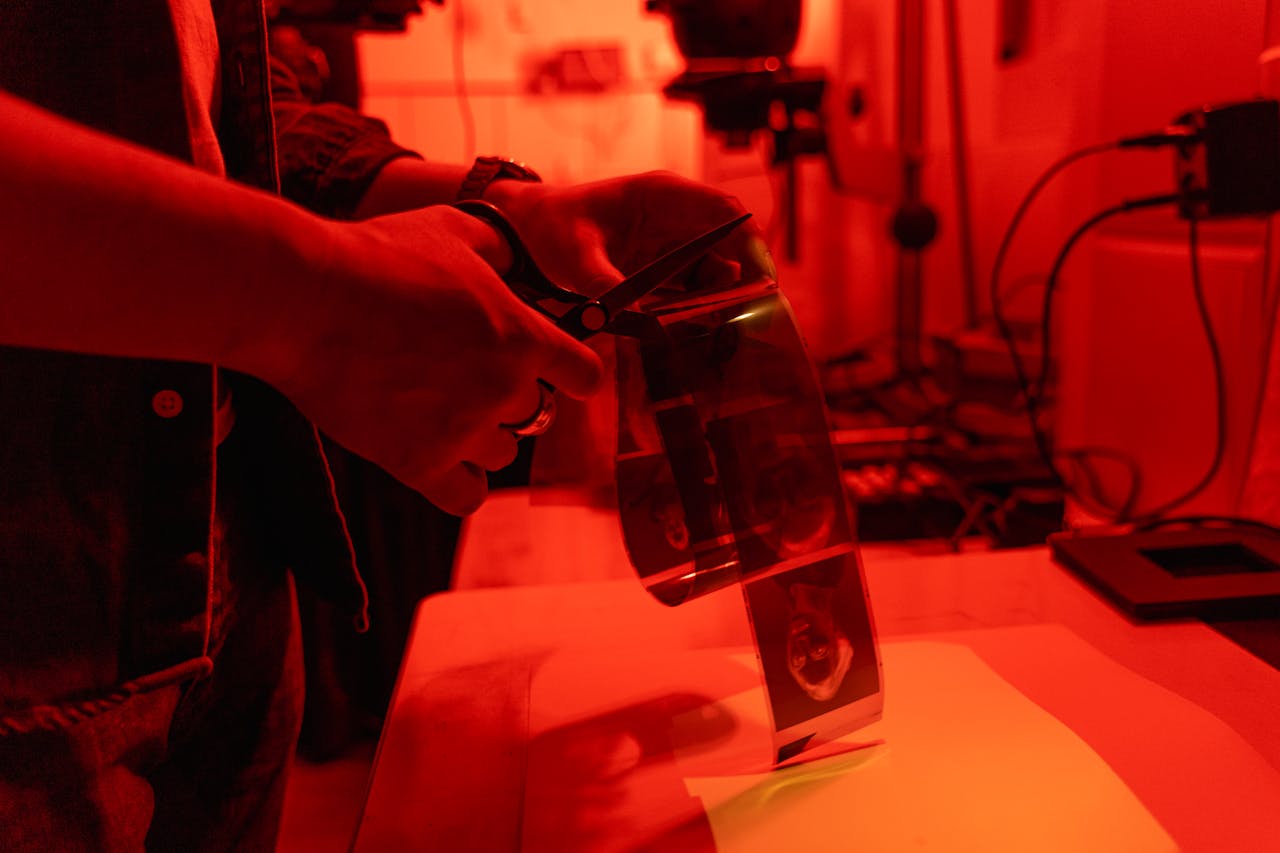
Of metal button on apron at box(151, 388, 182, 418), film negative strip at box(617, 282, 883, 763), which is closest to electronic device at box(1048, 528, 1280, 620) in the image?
film negative strip at box(617, 282, 883, 763)

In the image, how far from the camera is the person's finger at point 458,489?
1.35 ft

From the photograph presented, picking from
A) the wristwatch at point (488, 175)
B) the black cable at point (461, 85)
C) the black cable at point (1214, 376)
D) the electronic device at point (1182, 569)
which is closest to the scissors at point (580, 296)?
the wristwatch at point (488, 175)

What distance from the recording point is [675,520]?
21.9 inches

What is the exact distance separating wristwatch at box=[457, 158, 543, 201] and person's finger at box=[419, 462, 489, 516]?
9.5 inches

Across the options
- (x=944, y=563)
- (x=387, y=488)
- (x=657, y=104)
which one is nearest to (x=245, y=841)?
(x=944, y=563)

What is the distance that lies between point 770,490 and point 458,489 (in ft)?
0.50

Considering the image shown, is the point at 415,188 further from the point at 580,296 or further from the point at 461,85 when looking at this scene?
the point at 461,85

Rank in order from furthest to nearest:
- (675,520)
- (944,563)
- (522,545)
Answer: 1. (522,545)
2. (944,563)
3. (675,520)

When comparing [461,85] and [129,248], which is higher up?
[461,85]

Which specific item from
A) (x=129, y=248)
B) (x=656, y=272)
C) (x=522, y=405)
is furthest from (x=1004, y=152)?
(x=129, y=248)

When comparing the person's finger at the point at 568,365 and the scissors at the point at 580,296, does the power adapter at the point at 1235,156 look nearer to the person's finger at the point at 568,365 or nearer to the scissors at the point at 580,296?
the scissors at the point at 580,296

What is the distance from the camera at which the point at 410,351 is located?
1.12 ft

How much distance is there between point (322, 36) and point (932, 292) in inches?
53.5

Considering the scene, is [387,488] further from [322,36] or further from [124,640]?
[124,640]
